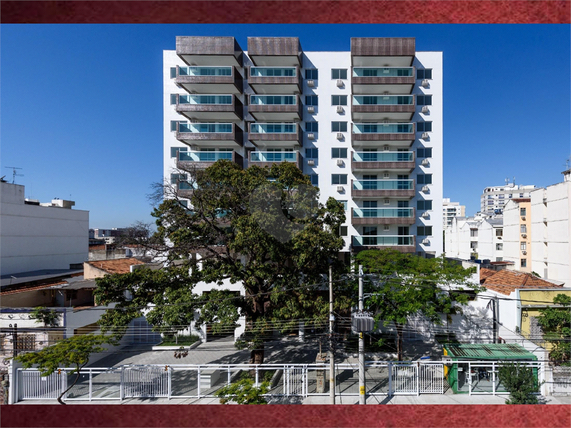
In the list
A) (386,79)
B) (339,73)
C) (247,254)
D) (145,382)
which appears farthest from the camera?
(339,73)

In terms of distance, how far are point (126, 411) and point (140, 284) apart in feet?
16.5

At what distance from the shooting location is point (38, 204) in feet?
30.8

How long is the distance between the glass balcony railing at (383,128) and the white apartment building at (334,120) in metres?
0.04

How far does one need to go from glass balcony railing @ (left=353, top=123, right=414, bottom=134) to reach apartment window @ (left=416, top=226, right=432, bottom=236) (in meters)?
3.60

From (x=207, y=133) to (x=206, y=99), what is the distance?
52.7 inches

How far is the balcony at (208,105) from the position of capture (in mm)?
10473

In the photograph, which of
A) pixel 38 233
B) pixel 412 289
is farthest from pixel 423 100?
pixel 38 233

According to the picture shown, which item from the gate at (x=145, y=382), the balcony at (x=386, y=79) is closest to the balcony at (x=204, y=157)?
the balcony at (x=386, y=79)

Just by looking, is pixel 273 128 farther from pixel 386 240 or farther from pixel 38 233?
pixel 38 233

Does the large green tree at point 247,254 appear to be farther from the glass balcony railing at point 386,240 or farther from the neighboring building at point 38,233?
the neighboring building at point 38,233

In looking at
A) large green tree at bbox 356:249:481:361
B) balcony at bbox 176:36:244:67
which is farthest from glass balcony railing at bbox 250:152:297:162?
large green tree at bbox 356:249:481:361

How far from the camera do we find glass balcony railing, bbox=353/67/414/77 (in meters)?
10.3

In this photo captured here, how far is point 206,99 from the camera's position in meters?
10.6

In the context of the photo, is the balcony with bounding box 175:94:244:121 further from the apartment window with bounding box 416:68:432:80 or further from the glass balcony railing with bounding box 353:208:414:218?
the apartment window with bounding box 416:68:432:80
